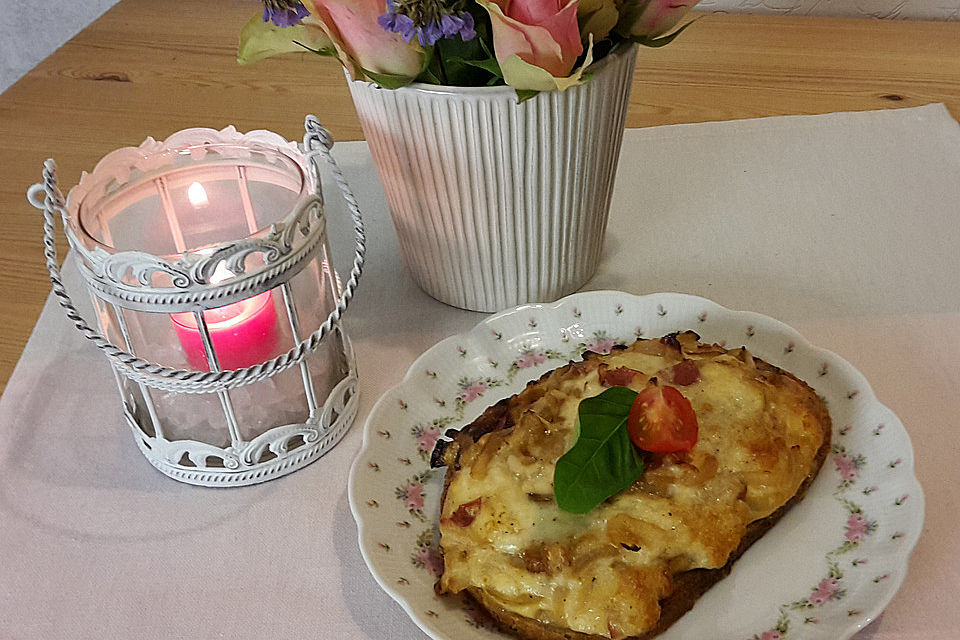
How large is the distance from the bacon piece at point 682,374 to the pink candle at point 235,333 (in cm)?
36

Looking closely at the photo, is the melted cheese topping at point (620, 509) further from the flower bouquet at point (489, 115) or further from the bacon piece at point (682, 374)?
the flower bouquet at point (489, 115)

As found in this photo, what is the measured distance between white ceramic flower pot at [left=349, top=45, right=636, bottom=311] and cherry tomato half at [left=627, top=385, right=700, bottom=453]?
29cm

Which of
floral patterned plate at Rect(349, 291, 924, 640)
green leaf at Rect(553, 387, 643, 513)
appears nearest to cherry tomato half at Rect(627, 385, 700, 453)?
green leaf at Rect(553, 387, 643, 513)

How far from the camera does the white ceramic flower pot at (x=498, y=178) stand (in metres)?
0.85

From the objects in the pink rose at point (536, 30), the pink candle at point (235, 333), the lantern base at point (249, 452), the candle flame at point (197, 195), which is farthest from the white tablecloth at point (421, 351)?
the pink rose at point (536, 30)

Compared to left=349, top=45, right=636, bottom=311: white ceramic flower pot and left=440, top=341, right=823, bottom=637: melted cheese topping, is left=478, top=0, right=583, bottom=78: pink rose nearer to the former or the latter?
left=349, top=45, right=636, bottom=311: white ceramic flower pot

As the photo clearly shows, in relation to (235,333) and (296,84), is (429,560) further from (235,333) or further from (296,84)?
(296,84)

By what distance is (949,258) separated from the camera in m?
1.08

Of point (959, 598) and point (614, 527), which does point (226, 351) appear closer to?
point (614, 527)

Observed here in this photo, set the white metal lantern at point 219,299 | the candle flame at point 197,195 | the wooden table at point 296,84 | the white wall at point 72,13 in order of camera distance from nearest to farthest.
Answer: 1. the white metal lantern at point 219,299
2. the candle flame at point 197,195
3. the wooden table at point 296,84
4. the white wall at point 72,13

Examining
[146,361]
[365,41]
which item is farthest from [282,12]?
[146,361]

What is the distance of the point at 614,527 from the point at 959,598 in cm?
30

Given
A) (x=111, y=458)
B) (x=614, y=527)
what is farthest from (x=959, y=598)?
(x=111, y=458)

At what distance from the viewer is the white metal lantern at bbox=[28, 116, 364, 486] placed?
77 centimetres
